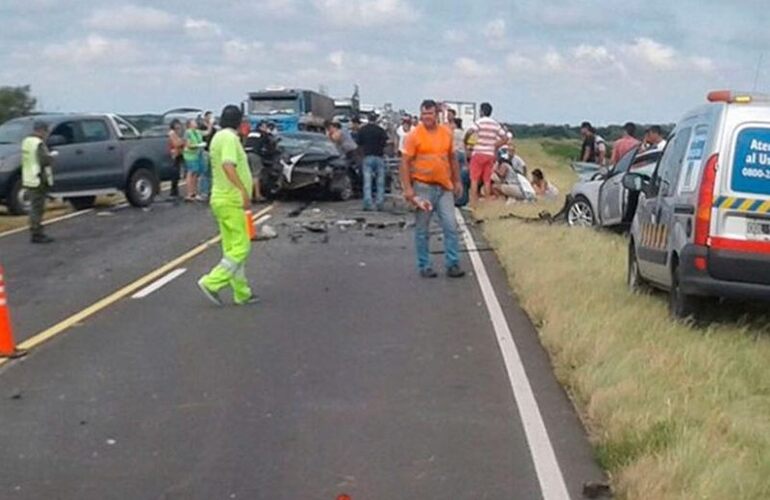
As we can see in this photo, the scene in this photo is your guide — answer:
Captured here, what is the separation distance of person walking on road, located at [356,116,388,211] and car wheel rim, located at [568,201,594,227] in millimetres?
5333

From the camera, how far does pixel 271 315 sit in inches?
517

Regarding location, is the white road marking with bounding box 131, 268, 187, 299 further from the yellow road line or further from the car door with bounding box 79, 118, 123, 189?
the car door with bounding box 79, 118, 123, 189

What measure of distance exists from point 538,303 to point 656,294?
140cm

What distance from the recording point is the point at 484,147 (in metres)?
26.0

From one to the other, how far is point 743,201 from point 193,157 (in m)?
20.7

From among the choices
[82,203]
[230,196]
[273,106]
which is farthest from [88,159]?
[273,106]

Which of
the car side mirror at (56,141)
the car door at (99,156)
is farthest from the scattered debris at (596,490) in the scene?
the car door at (99,156)

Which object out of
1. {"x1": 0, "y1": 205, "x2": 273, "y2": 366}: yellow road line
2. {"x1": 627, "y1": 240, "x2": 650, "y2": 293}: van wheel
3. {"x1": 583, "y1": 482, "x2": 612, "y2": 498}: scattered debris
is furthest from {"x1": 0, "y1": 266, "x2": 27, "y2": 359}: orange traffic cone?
{"x1": 627, "y1": 240, "x2": 650, "y2": 293}: van wheel

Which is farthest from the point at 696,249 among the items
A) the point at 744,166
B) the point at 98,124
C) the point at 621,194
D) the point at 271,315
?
the point at 98,124

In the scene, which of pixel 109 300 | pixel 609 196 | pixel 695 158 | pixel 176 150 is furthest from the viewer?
pixel 176 150

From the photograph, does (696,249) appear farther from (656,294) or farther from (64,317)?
(64,317)

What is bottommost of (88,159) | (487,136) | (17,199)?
(17,199)

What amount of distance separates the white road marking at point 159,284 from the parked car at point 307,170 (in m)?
12.8

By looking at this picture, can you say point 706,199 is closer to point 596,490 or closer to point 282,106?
point 596,490
